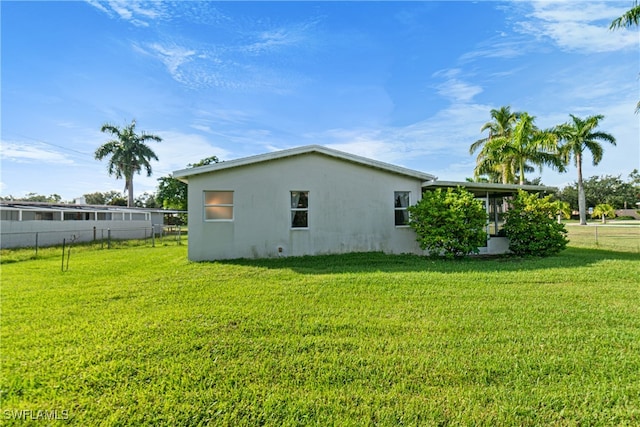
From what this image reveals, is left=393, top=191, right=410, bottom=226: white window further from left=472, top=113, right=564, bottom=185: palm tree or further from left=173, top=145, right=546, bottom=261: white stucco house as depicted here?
left=472, top=113, right=564, bottom=185: palm tree

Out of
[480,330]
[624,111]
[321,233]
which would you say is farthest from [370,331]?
[624,111]

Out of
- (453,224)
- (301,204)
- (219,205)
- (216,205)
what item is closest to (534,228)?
(453,224)

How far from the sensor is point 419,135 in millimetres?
18547

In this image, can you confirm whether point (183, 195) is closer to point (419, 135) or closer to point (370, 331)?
point (419, 135)

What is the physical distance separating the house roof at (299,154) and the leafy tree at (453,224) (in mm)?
1444

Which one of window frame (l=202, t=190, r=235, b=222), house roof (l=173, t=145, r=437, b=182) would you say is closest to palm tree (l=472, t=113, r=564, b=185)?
house roof (l=173, t=145, r=437, b=182)

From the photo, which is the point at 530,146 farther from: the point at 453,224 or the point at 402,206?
the point at 453,224

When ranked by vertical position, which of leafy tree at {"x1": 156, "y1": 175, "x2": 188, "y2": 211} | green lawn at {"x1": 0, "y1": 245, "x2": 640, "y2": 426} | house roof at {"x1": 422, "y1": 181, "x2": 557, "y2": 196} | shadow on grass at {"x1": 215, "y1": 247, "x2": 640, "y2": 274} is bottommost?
green lawn at {"x1": 0, "y1": 245, "x2": 640, "y2": 426}

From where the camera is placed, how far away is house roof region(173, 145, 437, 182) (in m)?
10.0

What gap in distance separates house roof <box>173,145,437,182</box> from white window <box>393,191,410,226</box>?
2.62ft

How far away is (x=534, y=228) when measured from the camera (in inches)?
423

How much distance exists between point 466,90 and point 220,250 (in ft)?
40.7

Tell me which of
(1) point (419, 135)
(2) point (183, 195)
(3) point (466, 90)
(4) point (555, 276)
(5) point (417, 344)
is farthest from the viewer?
(2) point (183, 195)

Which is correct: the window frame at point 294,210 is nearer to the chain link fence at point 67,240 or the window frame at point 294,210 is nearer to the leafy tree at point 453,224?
the leafy tree at point 453,224
